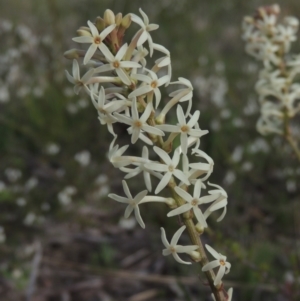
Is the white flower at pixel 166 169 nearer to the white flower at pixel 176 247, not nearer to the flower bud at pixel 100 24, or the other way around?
the white flower at pixel 176 247

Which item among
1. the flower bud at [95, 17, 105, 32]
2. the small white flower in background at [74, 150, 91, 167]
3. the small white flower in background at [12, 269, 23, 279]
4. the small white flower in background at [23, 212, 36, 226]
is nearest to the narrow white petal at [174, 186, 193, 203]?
the flower bud at [95, 17, 105, 32]

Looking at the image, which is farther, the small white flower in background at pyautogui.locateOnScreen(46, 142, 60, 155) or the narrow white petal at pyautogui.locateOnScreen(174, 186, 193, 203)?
the small white flower in background at pyautogui.locateOnScreen(46, 142, 60, 155)

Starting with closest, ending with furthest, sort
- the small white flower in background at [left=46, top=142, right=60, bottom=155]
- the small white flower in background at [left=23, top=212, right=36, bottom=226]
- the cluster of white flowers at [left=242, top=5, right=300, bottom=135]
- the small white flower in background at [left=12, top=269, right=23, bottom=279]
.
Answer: the cluster of white flowers at [left=242, top=5, right=300, bottom=135] → the small white flower in background at [left=12, top=269, right=23, bottom=279] → the small white flower in background at [left=23, top=212, right=36, bottom=226] → the small white flower in background at [left=46, top=142, right=60, bottom=155]

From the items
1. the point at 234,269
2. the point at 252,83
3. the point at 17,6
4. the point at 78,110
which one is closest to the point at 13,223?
the point at 78,110

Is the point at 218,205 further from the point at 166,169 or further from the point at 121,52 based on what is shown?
the point at 121,52

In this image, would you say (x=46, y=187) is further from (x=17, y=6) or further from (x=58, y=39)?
(x=17, y=6)

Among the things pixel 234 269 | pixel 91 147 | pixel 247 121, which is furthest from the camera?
pixel 247 121

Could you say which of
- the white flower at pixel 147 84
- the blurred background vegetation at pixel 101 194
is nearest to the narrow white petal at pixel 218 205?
the white flower at pixel 147 84

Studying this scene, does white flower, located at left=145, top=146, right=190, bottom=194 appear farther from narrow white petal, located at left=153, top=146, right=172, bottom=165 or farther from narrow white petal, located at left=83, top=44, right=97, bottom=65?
narrow white petal, located at left=83, top=44, right=97, bottom=65
